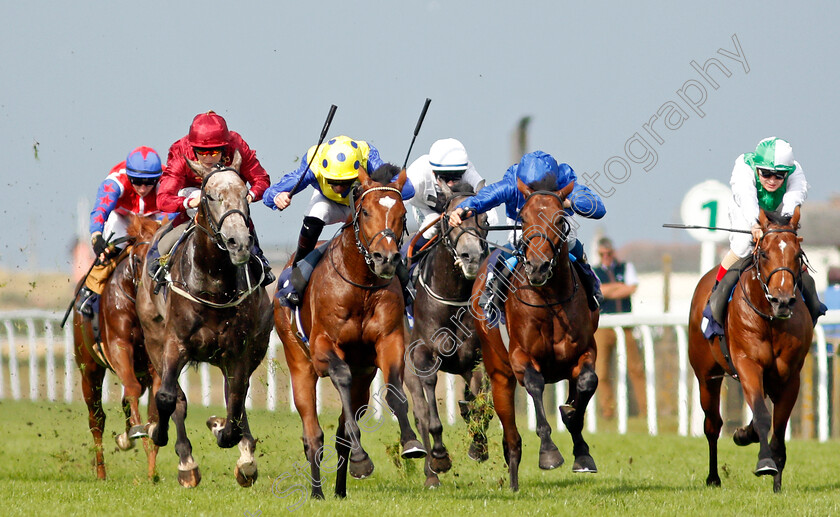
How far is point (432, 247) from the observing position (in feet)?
29.7

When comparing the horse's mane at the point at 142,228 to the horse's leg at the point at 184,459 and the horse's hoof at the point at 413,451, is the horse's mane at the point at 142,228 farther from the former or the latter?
the horse's hoof at the point at 413,451

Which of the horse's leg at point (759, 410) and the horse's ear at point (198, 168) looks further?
the horse's ear at point (198, 168)

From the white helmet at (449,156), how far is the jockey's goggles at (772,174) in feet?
7.58

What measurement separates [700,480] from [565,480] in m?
1.02

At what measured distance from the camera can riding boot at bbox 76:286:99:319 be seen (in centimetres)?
978

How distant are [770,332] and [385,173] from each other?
278 cm

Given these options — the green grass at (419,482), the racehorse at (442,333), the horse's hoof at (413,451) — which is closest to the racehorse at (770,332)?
the green grass at (419,482)

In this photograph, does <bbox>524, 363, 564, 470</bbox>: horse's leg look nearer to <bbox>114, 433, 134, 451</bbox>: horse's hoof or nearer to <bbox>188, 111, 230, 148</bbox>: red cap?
<bbox>188, 111, 230, 148</bbox>: red cap

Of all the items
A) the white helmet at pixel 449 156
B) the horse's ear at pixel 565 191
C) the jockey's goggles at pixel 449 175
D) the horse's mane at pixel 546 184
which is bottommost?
the horse's ear at pixel 565 191

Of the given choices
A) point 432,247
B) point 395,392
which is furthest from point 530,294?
point 432,247

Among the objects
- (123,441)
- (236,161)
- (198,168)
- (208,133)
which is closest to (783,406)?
(236,161)

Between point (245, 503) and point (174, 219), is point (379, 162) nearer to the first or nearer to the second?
point (174, 219)

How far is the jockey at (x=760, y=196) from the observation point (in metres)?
8.04

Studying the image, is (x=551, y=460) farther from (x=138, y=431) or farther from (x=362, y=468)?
(x=138, y=431)
